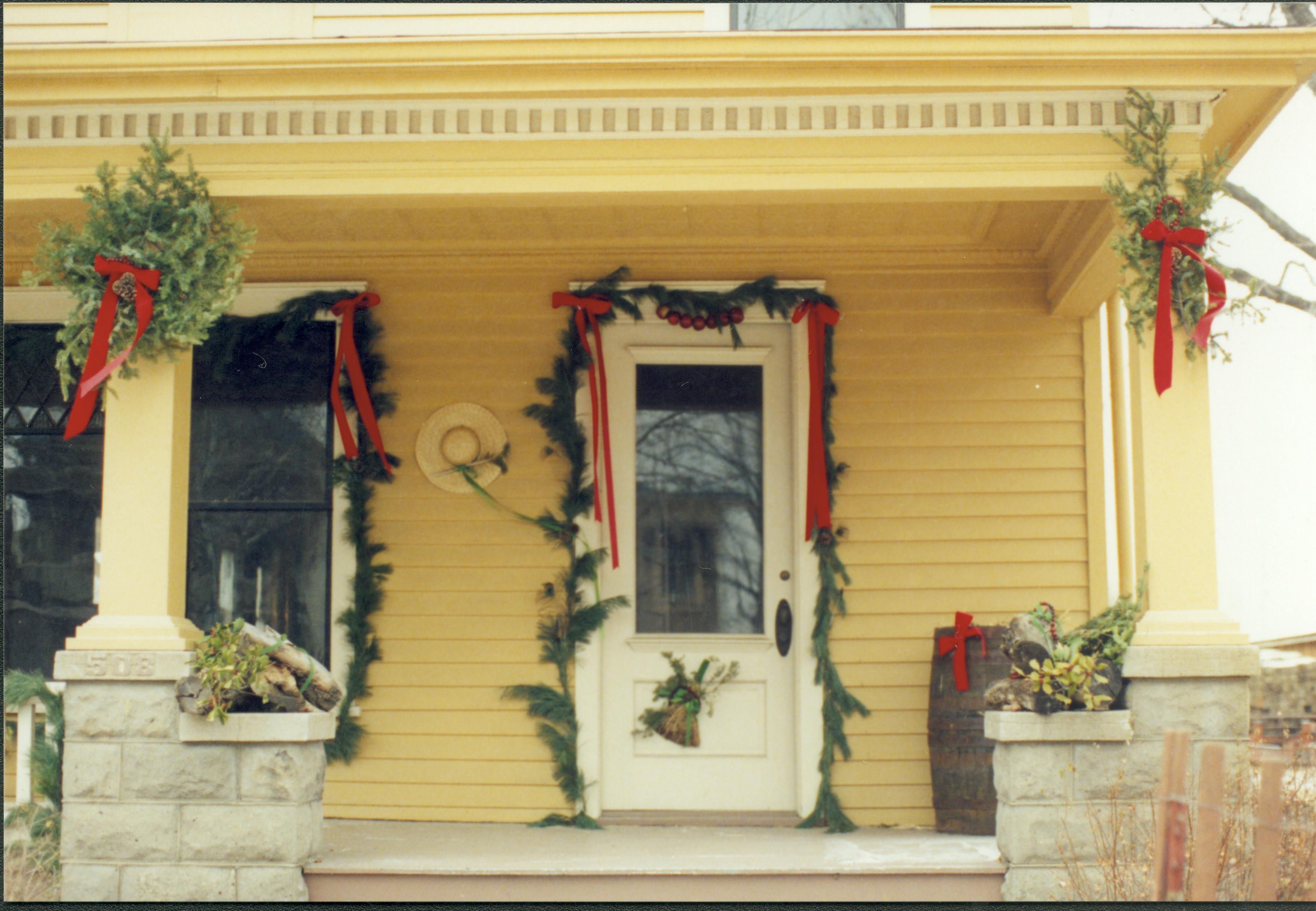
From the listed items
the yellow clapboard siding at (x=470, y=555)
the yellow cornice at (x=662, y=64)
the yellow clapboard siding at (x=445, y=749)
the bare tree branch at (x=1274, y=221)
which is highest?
the bare tree branch at (x=1274, y=221)

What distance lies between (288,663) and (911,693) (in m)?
2.55

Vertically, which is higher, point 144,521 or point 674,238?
point 674,238

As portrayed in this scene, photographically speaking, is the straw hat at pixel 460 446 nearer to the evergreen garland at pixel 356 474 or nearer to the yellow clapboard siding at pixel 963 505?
the evergreen garland at pixel 356 474

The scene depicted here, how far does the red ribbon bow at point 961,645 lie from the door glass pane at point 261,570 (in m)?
2.64

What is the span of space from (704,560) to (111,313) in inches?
99.2

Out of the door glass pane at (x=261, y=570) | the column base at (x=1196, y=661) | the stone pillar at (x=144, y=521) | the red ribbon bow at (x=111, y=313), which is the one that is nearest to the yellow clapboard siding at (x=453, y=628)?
the door glass pane at (x=261, y=570)

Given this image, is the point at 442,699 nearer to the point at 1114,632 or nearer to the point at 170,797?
the point at 170,797

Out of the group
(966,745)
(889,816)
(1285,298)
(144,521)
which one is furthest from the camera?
(1285,298)

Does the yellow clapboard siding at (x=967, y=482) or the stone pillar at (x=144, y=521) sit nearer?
the stone pillar at (x=144, y=521)

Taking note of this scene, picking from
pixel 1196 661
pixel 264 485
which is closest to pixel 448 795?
pixel 264 485

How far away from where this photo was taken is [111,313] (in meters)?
3.69

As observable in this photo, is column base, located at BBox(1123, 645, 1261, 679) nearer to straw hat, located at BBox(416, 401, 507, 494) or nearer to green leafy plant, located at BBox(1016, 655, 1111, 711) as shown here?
green leafy plant, located at BBox(1016, 655, 1111, 711)

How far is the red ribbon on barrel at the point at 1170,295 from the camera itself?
141 inches

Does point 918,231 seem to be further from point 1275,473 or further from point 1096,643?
point 1275,473
